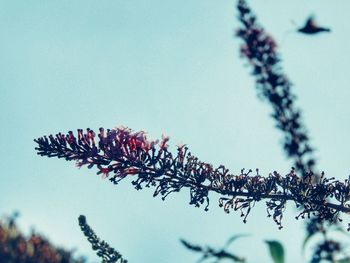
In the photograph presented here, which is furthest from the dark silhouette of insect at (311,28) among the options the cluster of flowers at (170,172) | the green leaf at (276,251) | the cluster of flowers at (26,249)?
the cluster of flowers at (26,249)

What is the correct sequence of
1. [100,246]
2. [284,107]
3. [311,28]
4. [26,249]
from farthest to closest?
[26,249] < [100,246] < [311,28] < [284,107]

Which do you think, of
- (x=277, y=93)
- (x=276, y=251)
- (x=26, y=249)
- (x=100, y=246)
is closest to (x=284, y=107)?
(x=277, y=93)

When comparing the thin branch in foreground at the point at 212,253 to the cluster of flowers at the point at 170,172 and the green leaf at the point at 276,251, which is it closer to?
the green leaf at the point at 276,251

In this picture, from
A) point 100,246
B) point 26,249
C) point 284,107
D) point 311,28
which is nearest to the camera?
point 284,107

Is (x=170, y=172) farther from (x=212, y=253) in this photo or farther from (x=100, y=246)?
(x=212, y=253)

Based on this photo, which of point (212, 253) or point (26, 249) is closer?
point (212, 253)
